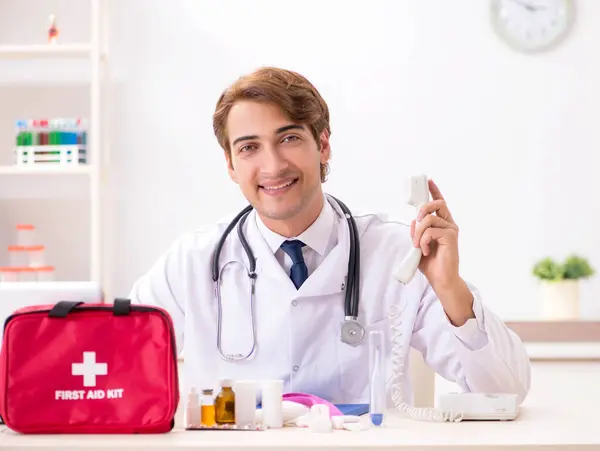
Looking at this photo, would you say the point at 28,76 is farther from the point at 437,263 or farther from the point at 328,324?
the point at 437,263

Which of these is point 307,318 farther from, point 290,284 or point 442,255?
point 442,255

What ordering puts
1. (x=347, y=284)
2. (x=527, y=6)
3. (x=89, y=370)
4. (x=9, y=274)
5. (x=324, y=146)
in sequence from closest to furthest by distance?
(x=89, y=370) → (x=347, y=284) → (x=324, y=146) → (x=9, y=274) → (x=527, y=6)

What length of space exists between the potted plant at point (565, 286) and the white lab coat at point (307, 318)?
4.87ft

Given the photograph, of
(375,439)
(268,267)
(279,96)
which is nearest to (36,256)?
(268,267)

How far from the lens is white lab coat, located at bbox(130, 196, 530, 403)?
7.00 feet

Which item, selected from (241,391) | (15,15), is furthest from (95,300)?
(15,15)

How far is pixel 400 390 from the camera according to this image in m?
1.95

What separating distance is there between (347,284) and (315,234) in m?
0.16

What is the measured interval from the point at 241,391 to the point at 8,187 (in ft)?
8.47

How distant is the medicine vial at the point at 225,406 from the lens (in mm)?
1543

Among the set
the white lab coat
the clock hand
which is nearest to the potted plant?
the clock hand

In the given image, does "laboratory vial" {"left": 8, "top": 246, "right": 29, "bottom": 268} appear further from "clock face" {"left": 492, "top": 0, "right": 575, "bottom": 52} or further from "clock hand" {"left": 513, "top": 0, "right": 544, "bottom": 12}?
"clock hand" {"left": 513, "top": 0, "right": 544, "bottom": 12}

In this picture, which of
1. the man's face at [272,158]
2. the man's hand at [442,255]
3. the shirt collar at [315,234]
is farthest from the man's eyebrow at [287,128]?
the man's hand at [442,255]

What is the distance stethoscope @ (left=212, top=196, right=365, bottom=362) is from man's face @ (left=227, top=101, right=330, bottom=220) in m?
0.11
